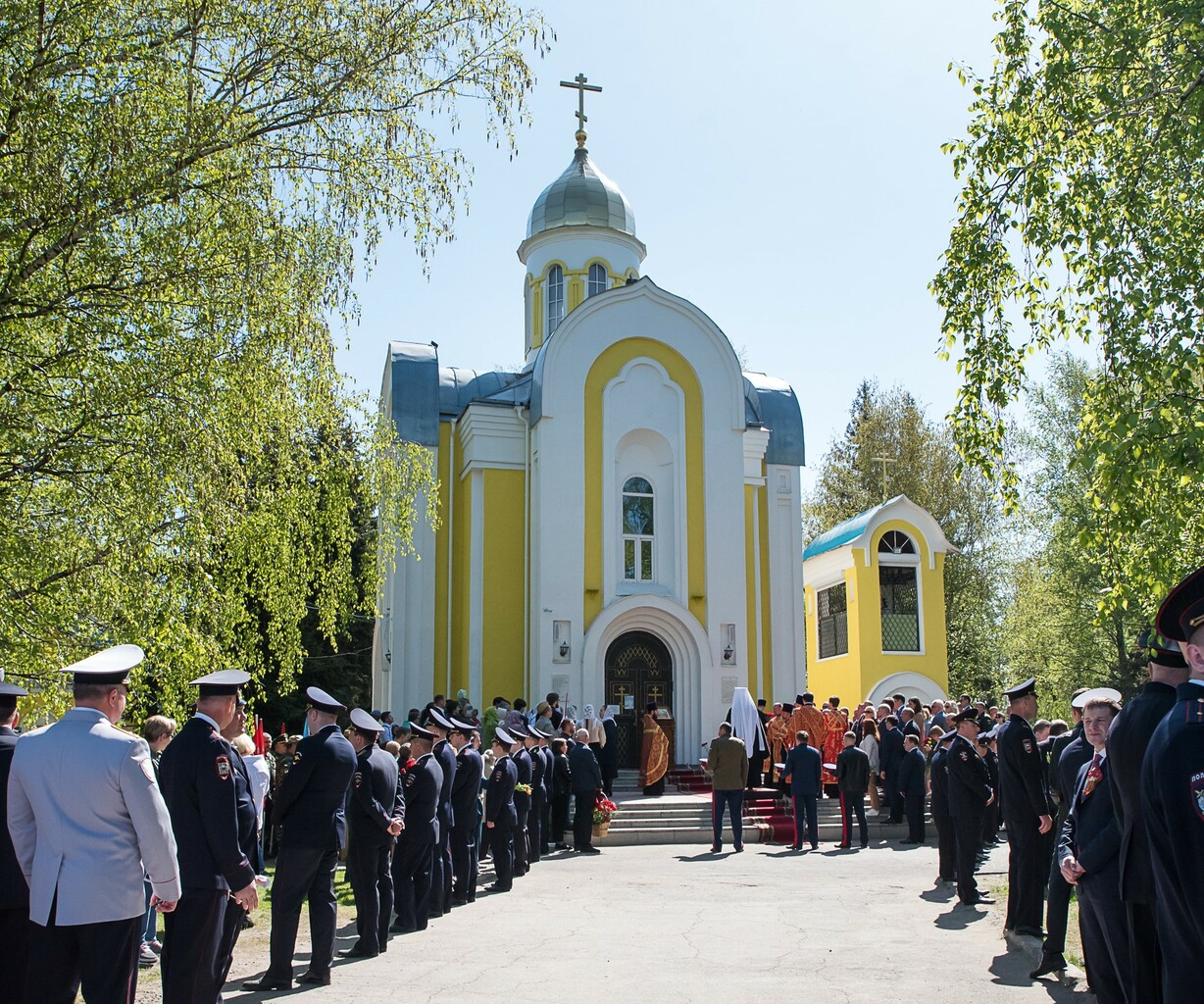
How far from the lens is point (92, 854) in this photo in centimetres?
513

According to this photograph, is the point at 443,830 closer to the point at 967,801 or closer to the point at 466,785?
the point at 466,785

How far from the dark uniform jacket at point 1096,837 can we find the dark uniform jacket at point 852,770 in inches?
414

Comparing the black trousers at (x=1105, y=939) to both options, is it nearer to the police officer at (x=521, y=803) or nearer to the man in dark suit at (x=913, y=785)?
the police officer at (x=521, y=803)

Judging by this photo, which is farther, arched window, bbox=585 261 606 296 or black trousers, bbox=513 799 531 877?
arched window, bbox=585 261 606 296

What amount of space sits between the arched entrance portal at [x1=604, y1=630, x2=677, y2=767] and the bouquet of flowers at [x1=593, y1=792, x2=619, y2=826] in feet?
18.9

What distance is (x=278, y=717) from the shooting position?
33.7 metres

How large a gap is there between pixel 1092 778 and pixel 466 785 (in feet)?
21.0

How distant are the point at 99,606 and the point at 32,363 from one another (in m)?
1.75

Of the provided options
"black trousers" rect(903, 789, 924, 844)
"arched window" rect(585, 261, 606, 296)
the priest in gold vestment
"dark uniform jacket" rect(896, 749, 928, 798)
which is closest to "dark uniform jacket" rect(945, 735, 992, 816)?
"dark uniform jacket" rect(896, 749, 928, 798)

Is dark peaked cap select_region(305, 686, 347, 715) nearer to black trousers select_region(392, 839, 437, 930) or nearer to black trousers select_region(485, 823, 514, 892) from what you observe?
black trousers select_region(392, 839, 437, 930)

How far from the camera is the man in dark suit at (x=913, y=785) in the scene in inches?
677

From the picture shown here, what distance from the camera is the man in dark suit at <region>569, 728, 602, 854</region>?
16812 millimetres

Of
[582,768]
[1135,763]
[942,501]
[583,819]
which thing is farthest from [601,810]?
[942,501]

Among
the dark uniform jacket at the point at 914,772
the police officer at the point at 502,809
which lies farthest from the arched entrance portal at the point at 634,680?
the police officer at the point at 502,809
